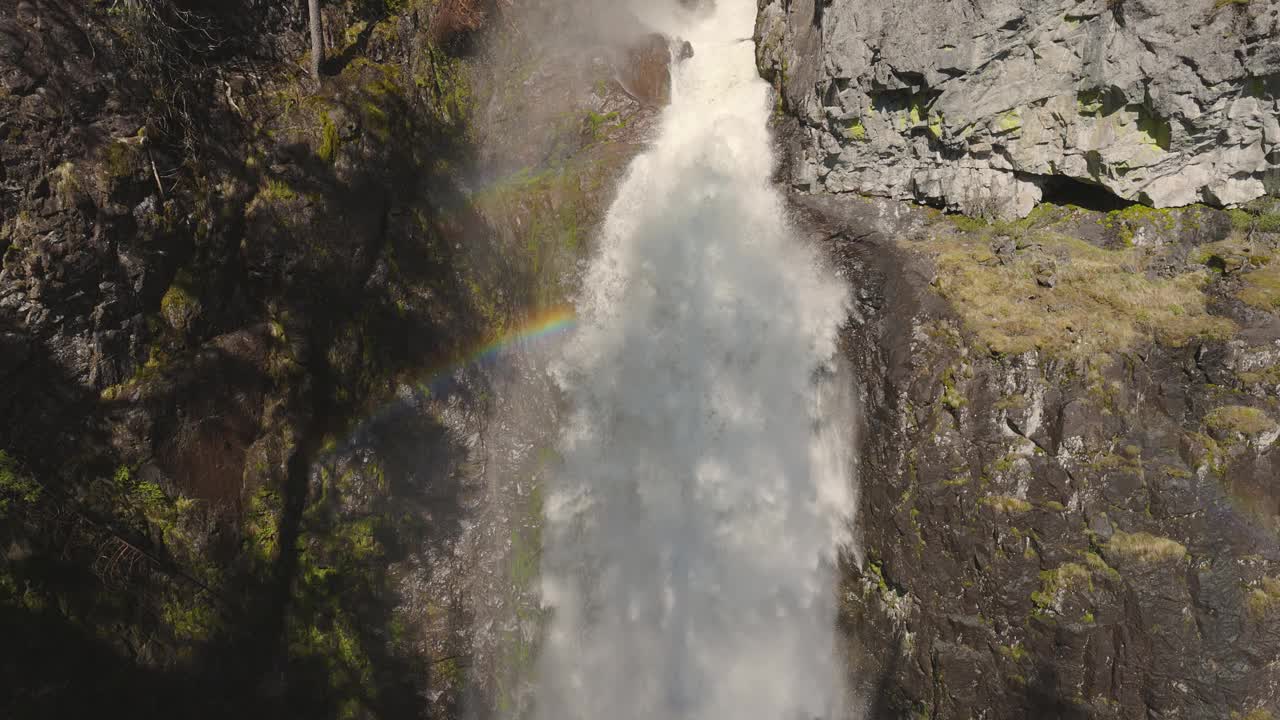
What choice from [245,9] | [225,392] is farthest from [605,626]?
[245,9]

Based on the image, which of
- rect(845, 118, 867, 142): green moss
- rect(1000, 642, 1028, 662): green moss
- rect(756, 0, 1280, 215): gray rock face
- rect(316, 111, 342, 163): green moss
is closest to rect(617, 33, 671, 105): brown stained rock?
rect(756, 0, 1280, 215): gray rock face

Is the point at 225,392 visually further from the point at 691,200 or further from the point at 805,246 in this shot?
the point at 805,246

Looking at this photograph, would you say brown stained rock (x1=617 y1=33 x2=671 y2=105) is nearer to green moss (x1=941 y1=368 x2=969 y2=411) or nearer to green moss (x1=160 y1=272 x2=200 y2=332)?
green moss (x1=941 y1=368 x2=969 y2=411)

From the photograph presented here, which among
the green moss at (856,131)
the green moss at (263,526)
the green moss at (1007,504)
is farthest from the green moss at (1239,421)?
the green moss at (263,526)

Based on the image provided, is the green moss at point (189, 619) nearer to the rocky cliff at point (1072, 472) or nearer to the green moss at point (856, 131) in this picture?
the rocky cliff at point (1072, 472)

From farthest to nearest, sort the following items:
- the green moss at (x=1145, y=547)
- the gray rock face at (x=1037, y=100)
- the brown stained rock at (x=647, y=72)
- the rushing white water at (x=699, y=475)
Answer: the brown stained rock at (x=647, y=72)
the rushing white water at (x=699, y=475)
the gray rock face at (x=1037, y=100)
the green moss at (x=1145, y=547)
